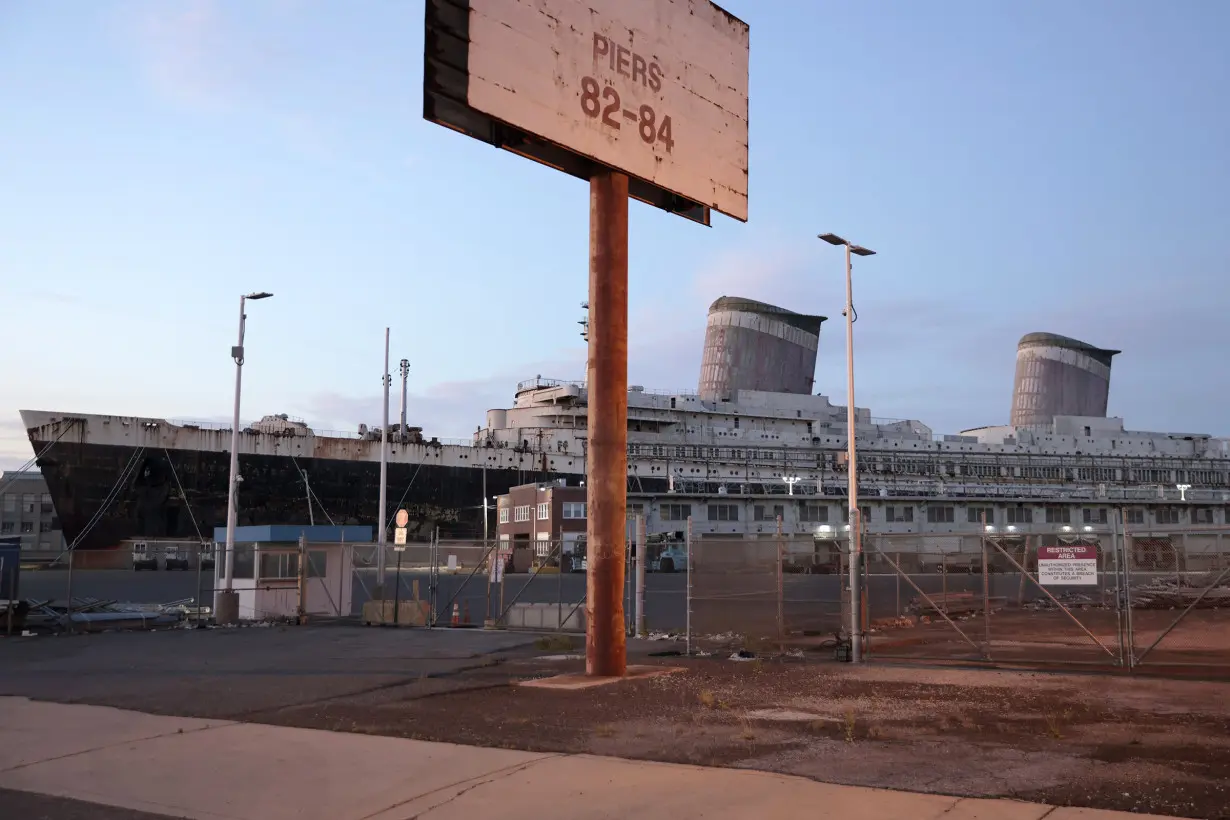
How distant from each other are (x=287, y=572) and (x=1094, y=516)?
3380 inches

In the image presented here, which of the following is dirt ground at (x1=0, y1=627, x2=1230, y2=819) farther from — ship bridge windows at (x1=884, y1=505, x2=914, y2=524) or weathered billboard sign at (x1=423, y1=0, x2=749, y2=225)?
ship bridge windows at (x1=884, y1=505, x2=914, y2=524)

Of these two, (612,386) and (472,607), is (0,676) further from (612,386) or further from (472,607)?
(472,607)

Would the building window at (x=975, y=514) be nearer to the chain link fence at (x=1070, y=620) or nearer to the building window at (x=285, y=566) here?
the chain link fence at (x=1070, y=620)

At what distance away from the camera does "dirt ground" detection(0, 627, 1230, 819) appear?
798 centimetres

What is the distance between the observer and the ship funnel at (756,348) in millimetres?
96562

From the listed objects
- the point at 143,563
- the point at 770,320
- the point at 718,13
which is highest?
the point at 770,320

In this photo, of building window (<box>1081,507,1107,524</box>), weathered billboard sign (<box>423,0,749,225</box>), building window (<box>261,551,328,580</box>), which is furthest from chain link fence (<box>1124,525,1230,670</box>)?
building window (<box>1081,507,1107,524</box>)

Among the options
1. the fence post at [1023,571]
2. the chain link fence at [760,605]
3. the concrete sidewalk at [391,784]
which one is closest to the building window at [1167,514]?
the chain link fence at [760,605]

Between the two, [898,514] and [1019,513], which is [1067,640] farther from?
[1019,513]

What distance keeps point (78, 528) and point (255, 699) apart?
65755mm

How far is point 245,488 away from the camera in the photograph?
7256 centimetres

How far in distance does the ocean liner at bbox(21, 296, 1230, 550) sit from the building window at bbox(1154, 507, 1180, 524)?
0.23 metres

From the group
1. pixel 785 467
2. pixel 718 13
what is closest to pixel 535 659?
pixel 718 13

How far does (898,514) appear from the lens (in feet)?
289
